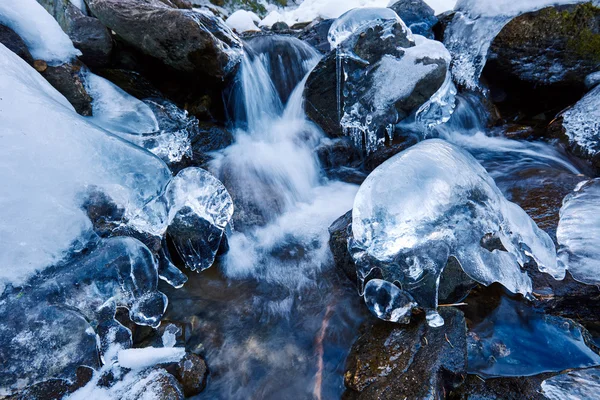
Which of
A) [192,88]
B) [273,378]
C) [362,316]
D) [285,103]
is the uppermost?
[192,88]

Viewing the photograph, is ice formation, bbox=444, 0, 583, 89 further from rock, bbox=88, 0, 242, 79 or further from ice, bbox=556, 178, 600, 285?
rock, bbox=88, 0, 242, 79

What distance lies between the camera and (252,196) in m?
4.21

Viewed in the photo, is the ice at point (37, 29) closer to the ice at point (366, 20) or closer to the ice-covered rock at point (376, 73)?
the ice-covered rock at point (376, 73)

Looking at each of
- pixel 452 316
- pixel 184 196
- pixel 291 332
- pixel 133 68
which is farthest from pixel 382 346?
pixel 133 68

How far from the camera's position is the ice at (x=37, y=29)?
3523mm

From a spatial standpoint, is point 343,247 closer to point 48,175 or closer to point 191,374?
point 191,374

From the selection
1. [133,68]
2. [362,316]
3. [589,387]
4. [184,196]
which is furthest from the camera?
[133,68]

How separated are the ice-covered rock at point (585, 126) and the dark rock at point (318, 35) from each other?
16.9ft

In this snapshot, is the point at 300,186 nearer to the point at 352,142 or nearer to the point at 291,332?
the point at 352,142

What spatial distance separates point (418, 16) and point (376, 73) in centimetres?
353

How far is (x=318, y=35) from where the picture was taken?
8.75 m

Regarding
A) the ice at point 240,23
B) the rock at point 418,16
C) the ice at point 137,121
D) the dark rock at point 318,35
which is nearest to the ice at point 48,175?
the ice at point 137,121

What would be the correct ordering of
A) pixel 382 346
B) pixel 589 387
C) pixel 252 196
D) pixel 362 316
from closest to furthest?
pixel 589 387, pixel 382 346, pixel 362 316, pixel 252 196

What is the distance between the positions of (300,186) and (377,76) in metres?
2.14
